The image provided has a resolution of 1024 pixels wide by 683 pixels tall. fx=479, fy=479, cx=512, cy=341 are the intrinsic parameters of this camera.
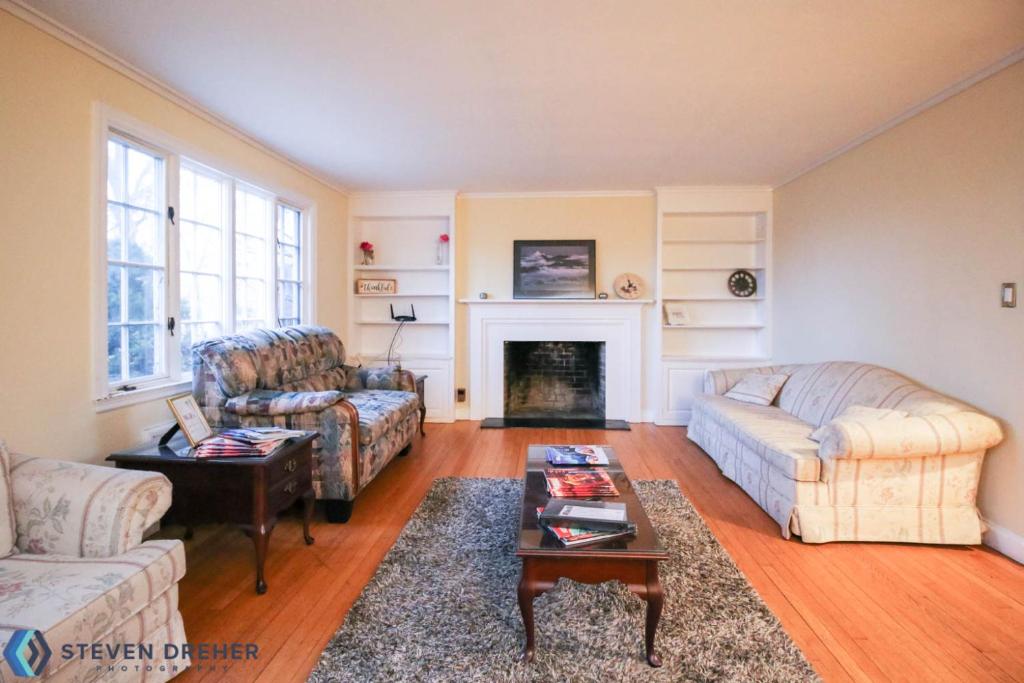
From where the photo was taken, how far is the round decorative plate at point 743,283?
195 inches

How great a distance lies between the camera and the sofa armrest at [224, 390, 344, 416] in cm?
262

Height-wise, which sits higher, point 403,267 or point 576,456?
point 403,267

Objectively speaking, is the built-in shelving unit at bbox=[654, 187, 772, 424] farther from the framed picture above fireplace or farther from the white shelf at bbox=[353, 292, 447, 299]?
the white shelf at bbox=[353, 292, 447, 299]

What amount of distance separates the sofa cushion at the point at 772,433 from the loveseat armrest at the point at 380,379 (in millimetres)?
2450

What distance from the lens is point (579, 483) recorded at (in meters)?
2.10

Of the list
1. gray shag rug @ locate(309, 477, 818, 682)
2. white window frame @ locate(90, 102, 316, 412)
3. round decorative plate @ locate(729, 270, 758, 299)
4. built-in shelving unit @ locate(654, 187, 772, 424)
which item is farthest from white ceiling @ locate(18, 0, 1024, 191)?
gray shag rug @ locate(309, 477, 818, 682)

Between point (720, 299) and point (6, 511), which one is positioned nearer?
point (6, 511)

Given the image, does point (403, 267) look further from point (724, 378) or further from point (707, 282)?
point (724, 378)

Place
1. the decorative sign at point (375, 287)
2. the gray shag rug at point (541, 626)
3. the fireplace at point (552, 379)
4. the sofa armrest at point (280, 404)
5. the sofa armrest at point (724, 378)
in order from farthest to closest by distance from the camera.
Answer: the fireplace at point (552, 379)
the decorative sign at point (375, 287)
the sofa armrest at point (724, 378)
the sofa armrest at point (280, 404)
the gray shag rug at point (541, 626)

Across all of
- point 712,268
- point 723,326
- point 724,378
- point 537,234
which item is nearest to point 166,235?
point 537,234

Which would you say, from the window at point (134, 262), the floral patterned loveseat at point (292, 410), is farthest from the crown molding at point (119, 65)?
the floral patterned loveseat at point (292, 410)

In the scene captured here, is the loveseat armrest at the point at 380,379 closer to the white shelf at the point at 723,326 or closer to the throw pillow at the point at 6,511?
the throw pillow at the point at 6,511

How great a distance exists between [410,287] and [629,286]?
2347mm

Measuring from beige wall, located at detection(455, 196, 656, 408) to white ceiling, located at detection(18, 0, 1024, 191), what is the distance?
4.29 ft
